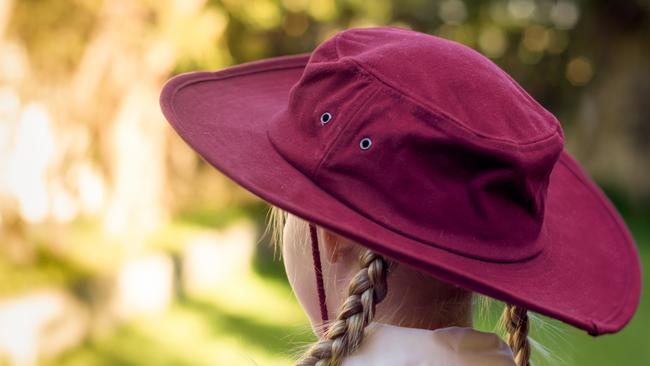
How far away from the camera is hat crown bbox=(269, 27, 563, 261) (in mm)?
1016

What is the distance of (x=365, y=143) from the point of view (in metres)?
1.02

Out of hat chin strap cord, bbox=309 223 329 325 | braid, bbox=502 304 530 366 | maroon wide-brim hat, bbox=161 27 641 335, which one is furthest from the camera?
braid, bbox=502 304 530 366

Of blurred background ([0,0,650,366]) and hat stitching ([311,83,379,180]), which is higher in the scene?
hat stitching ([311,83,379,180])

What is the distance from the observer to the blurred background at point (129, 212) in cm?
365

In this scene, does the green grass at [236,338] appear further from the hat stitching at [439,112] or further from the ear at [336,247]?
the hat stitching at [439,112]

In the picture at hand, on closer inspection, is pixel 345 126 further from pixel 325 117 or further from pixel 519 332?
pixel 519 332

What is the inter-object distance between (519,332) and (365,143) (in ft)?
1.41

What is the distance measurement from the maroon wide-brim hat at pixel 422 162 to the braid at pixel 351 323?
0.08 meters

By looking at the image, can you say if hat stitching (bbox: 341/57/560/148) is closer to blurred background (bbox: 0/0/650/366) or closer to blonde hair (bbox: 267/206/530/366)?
blonde hair (bbox: 267/206/530/366)

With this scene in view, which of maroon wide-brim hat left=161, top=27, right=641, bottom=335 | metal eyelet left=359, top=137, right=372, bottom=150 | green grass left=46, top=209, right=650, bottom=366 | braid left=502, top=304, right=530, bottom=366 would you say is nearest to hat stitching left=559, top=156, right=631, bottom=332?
maroon wide-brim hat left=161, top=27, right=641, bottom=335

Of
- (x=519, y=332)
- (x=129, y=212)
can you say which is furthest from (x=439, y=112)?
(x=129, y=212)

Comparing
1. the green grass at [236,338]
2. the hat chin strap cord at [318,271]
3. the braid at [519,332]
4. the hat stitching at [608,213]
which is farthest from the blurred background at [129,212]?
Answer: the hat chin strap cord at [318,271]

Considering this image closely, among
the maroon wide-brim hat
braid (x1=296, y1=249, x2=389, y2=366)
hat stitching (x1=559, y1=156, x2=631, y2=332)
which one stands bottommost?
hat stitching (x1=559, y1=156, x2=631, y2=332)

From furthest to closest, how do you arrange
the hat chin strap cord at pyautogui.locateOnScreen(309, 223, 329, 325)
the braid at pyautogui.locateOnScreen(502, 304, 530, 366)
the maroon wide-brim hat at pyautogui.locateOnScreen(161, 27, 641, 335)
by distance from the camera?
1. the braid at pyautogui.locateOnScreen(502, 304, 530, 366)
2. the hat chin strap cord at pyautogui.locateOnScreen(309, 223, 329, 325)
3. the maroon wide-brim hat at pyautogui.locateOnScreen(161, 27, 641, 335)
